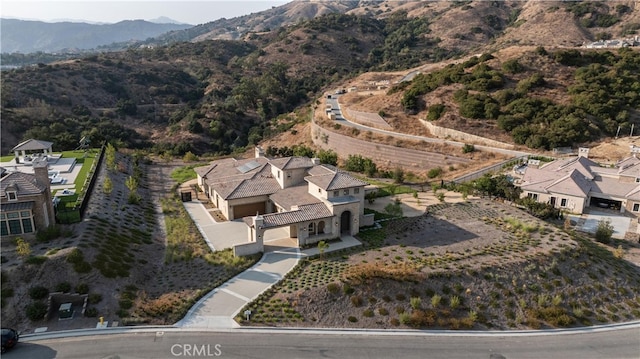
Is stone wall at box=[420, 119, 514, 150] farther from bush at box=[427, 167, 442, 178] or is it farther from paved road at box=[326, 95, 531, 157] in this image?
bush at box=[427, 167, 442, 178]

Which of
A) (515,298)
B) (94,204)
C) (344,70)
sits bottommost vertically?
(515,298)

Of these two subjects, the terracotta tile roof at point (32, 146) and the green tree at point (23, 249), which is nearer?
the green tree at point (23, 249)

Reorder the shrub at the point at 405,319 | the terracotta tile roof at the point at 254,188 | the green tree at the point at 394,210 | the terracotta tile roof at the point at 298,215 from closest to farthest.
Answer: the shrub at the point at 405,319 → the terracotta tile roof at the point at 298,215 → the green tree at the point at 394,210 → the terracotta tile roof at the point at 254,188

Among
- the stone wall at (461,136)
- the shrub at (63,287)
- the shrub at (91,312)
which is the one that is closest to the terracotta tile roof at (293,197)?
the shrub at (91,312)

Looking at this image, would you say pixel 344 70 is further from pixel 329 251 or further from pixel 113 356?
pixel 113 356

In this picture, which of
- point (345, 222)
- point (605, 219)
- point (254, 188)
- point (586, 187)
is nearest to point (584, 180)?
point (586, 187)

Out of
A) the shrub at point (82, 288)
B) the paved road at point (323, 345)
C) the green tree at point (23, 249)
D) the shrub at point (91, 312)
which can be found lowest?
the paved road at point (323, 345)

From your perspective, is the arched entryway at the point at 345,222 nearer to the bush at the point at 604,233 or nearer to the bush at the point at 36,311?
the bush at the point at 36,311

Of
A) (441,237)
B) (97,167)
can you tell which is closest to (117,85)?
(97,167)
